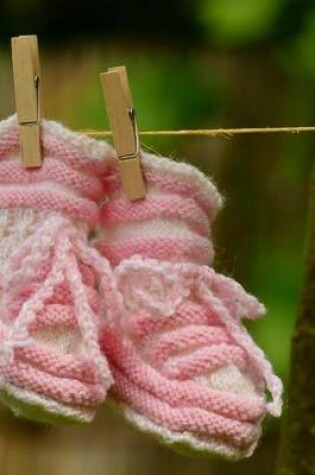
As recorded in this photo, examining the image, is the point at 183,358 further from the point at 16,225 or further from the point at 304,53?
the point at 304,53

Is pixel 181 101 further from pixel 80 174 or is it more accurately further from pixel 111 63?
pixel 80 174

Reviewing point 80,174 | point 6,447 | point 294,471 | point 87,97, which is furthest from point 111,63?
point 80,174

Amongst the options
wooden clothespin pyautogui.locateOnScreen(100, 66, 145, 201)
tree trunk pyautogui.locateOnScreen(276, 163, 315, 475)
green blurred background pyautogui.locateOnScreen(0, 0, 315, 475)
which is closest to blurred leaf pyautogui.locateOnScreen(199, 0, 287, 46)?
green blurred background pyautogui.locateOnScreen(0, 0, 315, 475)

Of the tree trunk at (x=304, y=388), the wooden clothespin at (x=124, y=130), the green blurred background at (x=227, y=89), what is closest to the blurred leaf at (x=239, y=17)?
the green blurred background at (x=227, y=89)

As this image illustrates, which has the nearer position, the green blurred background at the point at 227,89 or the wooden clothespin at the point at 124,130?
the wooden clothespin at the point at 124,130

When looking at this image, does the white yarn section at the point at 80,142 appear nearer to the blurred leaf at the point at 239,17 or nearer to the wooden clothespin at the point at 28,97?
the wooden clothespin at the point at 28,97

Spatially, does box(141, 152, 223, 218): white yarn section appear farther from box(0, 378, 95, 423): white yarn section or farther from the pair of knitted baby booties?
box(0, 378, 95, 423): white yarn section

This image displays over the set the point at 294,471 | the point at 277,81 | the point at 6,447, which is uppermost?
the point at 277,81
